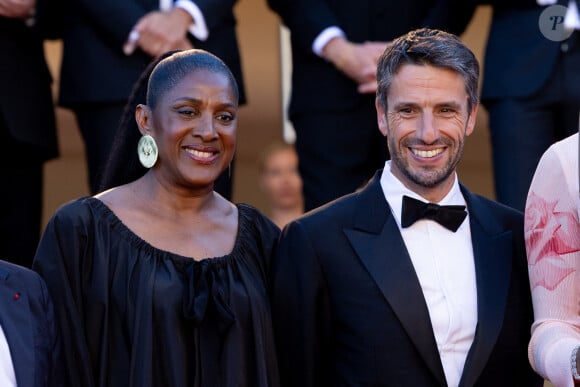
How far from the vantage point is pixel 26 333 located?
4176mm

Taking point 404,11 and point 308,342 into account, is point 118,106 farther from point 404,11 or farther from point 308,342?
point 308,342

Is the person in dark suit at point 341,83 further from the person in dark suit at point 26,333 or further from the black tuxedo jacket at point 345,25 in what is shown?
the person in dark suit at point 26,333

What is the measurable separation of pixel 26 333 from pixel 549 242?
159 cm

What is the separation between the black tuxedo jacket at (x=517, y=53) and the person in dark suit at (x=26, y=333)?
2.36 metres

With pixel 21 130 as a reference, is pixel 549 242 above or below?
below

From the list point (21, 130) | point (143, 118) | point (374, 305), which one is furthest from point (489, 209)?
point (21, 130)

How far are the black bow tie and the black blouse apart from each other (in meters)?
0.55

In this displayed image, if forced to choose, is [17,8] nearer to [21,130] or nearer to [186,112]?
[21,130]

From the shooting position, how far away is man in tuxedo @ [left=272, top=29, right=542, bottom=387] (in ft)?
14.4

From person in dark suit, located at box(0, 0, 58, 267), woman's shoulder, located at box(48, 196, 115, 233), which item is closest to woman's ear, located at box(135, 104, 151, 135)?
woman's shoulder, located at box(48, 196, 115, 233)

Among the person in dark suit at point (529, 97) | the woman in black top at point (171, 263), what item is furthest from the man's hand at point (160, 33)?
the person in dark suit at point (529, 97)

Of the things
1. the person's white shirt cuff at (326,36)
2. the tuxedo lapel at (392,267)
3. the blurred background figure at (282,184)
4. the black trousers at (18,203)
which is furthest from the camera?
the blurred background figure at (282,184)

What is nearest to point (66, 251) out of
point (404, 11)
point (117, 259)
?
point (117, 259)

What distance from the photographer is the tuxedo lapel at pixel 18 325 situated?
4121mm
